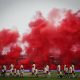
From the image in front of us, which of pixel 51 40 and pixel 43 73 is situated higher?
pixel 51 40

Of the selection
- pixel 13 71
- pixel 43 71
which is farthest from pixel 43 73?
pixel 13 71

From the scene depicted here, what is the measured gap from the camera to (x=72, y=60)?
10.8ft

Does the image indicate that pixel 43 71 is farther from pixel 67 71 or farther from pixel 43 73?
pixel 67 71

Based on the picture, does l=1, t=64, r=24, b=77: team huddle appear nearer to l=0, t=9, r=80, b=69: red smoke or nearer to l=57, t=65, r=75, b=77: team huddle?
l=0, t=9, r=80, b=69: red smoke

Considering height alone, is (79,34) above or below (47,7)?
below

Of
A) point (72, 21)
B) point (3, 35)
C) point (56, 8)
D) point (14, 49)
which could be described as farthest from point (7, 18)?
point (72, 21)

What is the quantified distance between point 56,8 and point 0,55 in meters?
1.24

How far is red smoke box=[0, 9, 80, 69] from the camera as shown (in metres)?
3.32

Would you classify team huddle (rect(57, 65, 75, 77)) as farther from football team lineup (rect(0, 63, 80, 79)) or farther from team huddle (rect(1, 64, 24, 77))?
team huddle (rect(1, 64, 24, 77))

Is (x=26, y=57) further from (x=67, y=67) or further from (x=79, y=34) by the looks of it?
(x=79, y=34)

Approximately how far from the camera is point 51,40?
335 cm

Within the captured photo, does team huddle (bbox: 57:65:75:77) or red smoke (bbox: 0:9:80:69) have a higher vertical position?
red smoke (bbox: 0:9:80:69)

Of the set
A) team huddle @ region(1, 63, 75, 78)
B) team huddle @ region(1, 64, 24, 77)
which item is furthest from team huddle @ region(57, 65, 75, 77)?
team huddle @ region(1, 64, 24, 77)

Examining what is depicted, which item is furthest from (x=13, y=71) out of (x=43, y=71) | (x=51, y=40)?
(x=51, y=40)
